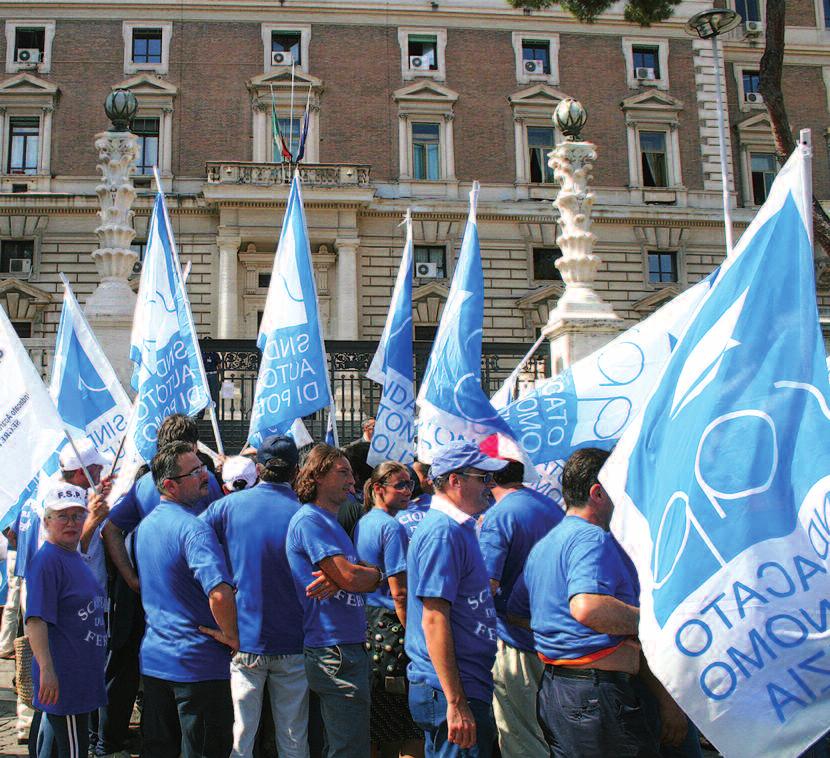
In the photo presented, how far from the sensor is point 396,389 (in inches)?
299

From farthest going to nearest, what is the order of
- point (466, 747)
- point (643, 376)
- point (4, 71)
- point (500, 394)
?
1. point (4, 71)
2. point (500, 394)
3. point (643, 376)
4. point (466, 747)

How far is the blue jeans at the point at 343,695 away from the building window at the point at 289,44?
27864 millimetres

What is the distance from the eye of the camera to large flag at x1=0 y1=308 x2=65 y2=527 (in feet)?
15.8

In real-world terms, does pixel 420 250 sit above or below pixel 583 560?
above

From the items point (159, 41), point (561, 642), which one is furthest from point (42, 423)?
point (159, 41)

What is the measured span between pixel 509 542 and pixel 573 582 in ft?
3.70

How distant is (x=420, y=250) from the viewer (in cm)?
2902

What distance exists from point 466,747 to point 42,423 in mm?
2771

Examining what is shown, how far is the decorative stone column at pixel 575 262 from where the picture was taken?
459 inches

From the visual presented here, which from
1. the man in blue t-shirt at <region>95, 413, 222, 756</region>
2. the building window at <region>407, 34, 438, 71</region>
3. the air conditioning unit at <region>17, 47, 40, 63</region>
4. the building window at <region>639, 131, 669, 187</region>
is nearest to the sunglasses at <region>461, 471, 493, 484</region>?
the man in blue t-shirt at <region>95, 413, 222, 756</region>

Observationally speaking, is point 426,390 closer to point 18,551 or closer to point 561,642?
point 18,551

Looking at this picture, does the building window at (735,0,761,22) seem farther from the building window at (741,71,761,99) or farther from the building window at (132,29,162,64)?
the building window at (132,29,162,64)

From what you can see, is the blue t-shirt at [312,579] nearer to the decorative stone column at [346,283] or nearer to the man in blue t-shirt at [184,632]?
the man in blue t-shirt at [184,632]

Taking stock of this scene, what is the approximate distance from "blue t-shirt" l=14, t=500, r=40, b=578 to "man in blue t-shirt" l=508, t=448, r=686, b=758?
259cm
